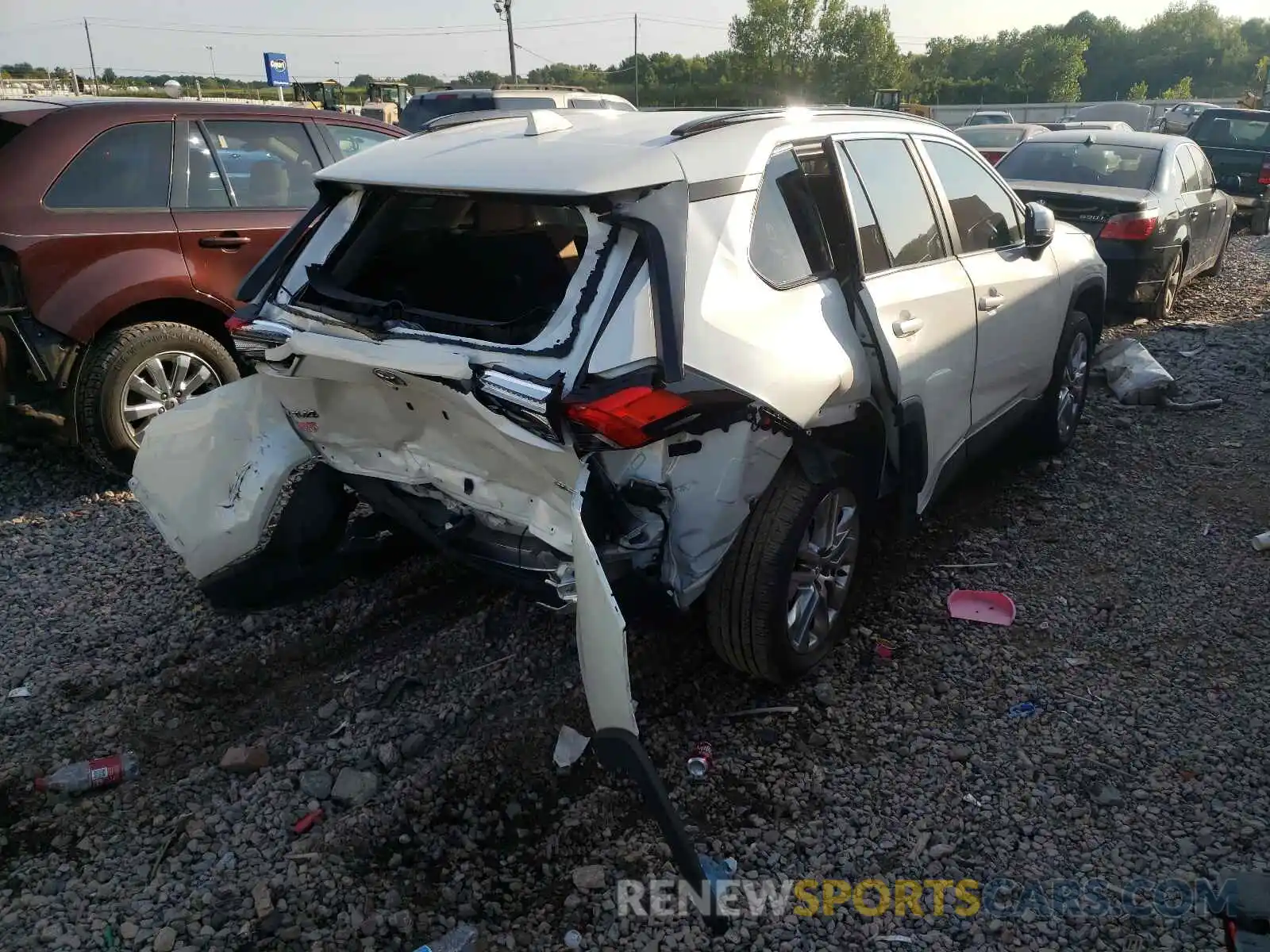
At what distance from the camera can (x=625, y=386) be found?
2.43 meters

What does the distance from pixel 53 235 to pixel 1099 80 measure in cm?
9710

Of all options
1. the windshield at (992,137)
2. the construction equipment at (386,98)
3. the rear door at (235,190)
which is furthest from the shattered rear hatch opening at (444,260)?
the construction equipment at (386,98)

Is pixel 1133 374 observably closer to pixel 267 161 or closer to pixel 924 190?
pixel 924 190

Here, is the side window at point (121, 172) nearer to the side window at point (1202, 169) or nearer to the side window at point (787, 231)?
the side window at point (787, 231)

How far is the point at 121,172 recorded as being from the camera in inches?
199

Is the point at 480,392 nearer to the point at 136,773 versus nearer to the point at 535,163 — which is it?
the point at 535,163

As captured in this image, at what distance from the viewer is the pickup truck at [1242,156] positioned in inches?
540

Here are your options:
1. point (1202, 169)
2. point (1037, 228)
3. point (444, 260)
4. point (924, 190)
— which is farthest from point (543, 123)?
point (1202, 169)

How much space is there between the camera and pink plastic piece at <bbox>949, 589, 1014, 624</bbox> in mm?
3797

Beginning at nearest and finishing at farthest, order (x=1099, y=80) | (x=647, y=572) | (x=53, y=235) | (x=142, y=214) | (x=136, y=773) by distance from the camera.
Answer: (x=647, y=572) < (x=136, y=773) < (x=53, y=235) < (x=142, y=214) < (x=1099, y=80)

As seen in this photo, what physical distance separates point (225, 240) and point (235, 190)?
410 millimetres

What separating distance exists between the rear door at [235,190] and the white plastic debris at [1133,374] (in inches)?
214

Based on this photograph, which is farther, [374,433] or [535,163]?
[374,433]

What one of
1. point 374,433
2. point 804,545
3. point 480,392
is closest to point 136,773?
point 374,433
